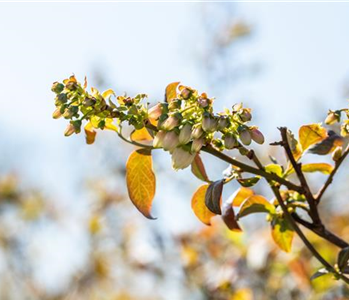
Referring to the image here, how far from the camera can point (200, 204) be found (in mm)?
879

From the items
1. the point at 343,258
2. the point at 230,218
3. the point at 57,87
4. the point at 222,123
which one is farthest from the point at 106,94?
the point at 343,258

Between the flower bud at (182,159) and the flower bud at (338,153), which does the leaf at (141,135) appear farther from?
the flower bud at (338,153)

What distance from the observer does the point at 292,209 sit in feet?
2.75

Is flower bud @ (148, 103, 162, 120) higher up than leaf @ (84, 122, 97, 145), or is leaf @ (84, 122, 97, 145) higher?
leaf @ (84, 122, 97, 145)

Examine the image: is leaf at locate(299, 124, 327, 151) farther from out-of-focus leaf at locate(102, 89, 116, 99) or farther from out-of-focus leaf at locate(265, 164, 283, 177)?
out-of-focus leaf at locate(102, 89, 116, 99)

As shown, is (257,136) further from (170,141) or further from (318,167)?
(318,167)

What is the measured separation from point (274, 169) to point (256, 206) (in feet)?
Answer: 0.35

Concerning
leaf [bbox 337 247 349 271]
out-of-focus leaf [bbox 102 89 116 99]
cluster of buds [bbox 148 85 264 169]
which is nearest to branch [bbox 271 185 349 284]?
leaf [bbox 337 247 349 271]

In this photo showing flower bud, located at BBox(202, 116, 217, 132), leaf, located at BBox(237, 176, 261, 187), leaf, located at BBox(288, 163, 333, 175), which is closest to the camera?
flower bud, located at BBox(202, 116, 217, 132)

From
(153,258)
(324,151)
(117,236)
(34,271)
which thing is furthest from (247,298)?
(34,271)

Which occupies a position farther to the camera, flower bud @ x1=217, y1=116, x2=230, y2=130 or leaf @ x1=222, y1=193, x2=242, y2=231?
leaf @ x1=222, y1=193, x2=242, y2=231

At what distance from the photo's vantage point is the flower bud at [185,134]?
650 millimetres

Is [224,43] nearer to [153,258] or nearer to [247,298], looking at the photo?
[153,258]

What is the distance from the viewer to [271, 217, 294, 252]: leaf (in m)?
0.89
